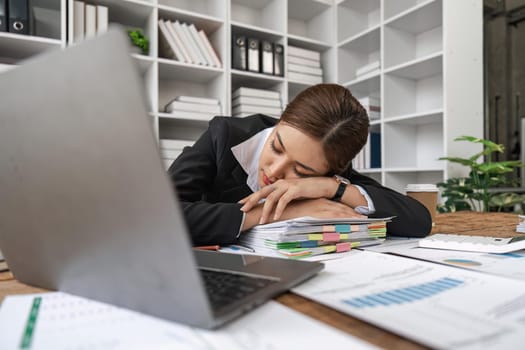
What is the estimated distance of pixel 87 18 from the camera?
2275mm

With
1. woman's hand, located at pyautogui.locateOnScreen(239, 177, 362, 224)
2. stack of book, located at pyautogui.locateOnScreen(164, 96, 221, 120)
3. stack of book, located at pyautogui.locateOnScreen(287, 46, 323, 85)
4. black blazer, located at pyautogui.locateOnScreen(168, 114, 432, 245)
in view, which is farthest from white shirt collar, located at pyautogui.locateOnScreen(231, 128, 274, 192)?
stack of book, located at pyautogui.locateOnScreen(287, 46, 323, 85)

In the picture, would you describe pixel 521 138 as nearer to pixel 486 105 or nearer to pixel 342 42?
pixel 486 105

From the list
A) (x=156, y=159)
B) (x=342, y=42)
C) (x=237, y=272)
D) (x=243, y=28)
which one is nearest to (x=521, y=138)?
(x=342, y=42)

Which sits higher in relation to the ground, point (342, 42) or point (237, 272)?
point (342, 42)

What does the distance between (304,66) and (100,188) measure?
9.78 feet

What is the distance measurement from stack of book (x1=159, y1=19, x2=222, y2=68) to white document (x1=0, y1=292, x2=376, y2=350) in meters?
2.38

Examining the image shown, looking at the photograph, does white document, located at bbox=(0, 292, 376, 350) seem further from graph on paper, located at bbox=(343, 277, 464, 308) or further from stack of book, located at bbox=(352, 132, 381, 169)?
stack of book, located at bbox=(352, 132, 381, 169)

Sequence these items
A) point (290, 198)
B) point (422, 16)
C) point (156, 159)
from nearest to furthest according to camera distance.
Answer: point (156, 159)
point (290, 198)
point (422, 16)

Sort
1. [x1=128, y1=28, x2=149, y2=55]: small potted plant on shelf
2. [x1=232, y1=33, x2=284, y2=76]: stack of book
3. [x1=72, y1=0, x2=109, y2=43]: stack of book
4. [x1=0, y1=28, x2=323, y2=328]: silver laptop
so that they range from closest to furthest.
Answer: [x1=0, y1=28, x2=323, y2=328]: silver laptop
[x1=72, y1=0, x2=109, y2=43]: stack of book
[x1=128, y1=28, x2=149, y2=55]: small potted plant on shelf
[x1=232, y1=33, x2=284, y2=76]: stack of book

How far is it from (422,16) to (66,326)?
9.87 ft

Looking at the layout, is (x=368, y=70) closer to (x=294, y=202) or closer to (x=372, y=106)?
(x=372, y=106)

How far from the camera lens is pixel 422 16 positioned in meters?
2.71

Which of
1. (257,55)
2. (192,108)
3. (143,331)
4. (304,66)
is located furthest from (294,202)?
(304,66)

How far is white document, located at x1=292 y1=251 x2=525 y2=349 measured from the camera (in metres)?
0.33
